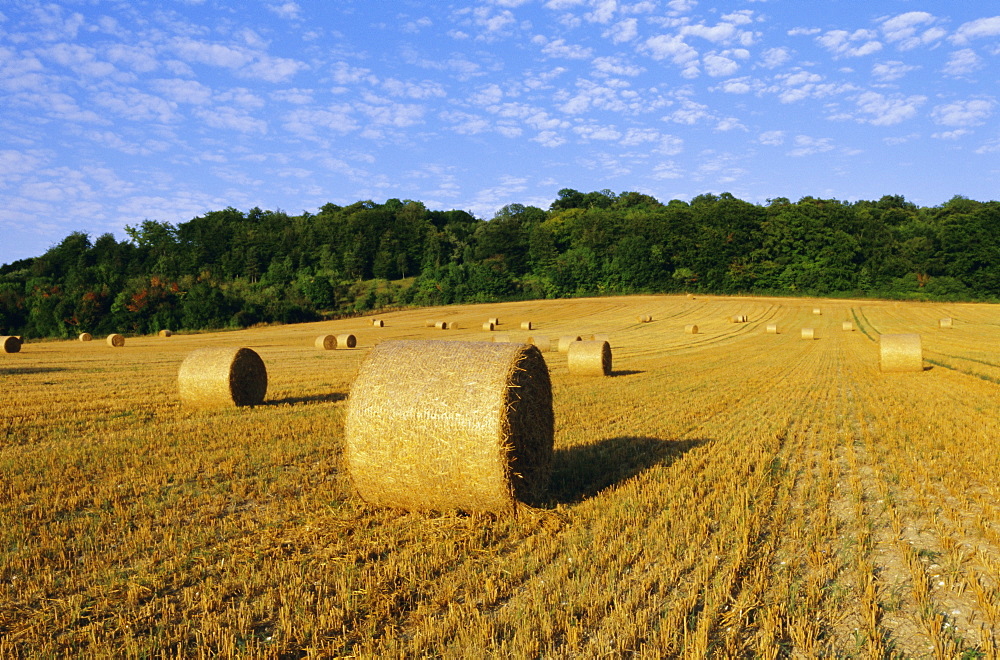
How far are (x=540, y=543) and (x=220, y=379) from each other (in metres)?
9.91

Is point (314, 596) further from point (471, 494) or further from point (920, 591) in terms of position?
point (920, 591)

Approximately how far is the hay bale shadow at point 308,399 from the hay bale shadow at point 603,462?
7036mm

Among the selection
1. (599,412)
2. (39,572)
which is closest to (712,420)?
(599,412)

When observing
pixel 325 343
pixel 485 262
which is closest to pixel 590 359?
pixel 325 343

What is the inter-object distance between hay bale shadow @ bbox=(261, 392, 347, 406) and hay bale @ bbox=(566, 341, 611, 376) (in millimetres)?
7124

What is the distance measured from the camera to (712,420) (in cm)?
1156

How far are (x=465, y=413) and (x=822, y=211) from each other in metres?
81.2

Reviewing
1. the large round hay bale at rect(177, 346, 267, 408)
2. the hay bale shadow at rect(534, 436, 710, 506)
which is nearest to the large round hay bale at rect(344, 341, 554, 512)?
the hay bale shadow at rect(534, 436, 710, 506)

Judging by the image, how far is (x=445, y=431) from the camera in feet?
20.5

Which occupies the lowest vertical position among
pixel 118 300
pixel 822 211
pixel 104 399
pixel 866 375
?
pixel 866 375

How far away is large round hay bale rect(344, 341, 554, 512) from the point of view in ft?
20.4

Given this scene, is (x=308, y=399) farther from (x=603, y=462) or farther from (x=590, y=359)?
(x=603, y=462)

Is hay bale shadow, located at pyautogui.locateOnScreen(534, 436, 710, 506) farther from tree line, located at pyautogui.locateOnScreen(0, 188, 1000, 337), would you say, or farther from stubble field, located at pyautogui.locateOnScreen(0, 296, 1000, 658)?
tree line, located at pyautogui.locateOnScreen(0, 188, 1000, 337)

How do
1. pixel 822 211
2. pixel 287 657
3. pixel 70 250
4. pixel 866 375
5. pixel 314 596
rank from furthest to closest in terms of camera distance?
pixel 70 250
pixel 822 211
pixel 866 375
pixel 314 596
pixel 287 657
